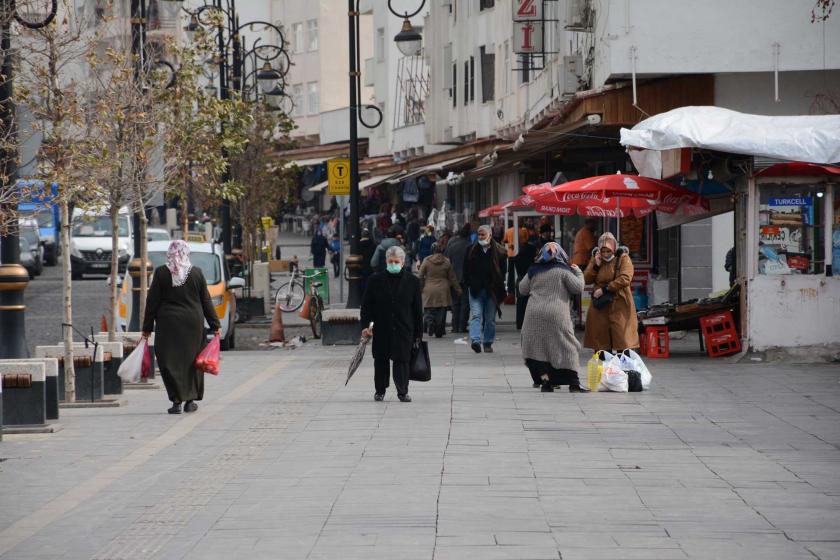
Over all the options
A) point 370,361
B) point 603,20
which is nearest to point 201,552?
point 370,361

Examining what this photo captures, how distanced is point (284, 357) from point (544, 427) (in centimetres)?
958

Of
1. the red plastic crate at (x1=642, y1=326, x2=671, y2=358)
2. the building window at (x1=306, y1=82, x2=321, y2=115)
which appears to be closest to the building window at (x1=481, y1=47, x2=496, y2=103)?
the red plastic crate at (x1=642, y1=326, x2=671, y2=358)

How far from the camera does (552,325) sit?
15672 millimetres

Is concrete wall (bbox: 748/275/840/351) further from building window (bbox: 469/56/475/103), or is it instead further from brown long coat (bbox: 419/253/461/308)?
building window (bbox: 469/56/475/103)

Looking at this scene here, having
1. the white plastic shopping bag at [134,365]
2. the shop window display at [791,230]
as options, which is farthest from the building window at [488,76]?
the white plastic shopping bag at [134,365]

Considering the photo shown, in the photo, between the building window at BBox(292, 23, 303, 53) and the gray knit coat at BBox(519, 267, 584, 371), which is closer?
the gray knit coat at BBox(519, 267, 584, 371)

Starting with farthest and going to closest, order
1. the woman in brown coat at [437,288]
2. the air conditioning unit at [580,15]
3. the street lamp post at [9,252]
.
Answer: the air conditioning unit at [580,15] → the woman in brown coat at [437,288] → the street lamp post at [9,252]

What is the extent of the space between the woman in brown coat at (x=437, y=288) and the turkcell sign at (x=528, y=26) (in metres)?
6.72

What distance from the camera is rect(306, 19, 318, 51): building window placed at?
296ft

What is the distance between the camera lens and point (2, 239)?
13633mm

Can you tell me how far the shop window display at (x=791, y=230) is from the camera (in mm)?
18656

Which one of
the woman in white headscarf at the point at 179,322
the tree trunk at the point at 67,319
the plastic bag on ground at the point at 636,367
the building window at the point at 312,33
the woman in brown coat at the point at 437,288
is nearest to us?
the woman in white headscarf at the point at 179,322

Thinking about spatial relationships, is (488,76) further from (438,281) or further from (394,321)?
(394,321)

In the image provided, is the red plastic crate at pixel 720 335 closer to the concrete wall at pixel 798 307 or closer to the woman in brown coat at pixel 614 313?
the concrete wall at pixel 798 307
